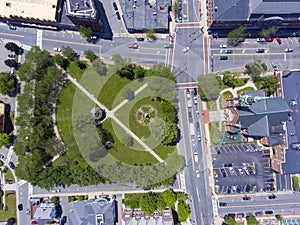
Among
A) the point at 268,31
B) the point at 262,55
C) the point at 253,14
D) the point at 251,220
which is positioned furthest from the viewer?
the point at 262,55

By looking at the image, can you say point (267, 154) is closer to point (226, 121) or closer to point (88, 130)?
point (226, 121)

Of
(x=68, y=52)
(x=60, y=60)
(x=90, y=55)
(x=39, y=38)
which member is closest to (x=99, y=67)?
(x=90, y=55)

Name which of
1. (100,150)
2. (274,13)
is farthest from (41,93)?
(274,13)

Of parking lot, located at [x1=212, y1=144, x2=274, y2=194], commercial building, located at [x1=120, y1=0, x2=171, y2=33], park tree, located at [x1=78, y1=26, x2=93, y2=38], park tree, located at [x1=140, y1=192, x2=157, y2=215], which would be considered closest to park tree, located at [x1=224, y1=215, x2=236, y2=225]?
parking lot, located at [x1=212, y1=144, x2=274, y2=194]

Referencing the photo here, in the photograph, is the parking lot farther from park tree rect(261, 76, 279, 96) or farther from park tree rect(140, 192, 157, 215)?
park tree rect(140, 192, 157, 215)

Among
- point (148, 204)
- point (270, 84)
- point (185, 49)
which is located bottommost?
point (148, 204)

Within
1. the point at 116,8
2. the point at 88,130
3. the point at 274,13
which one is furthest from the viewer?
the point at 116,8

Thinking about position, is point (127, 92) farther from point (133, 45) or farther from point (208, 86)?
point (208, 86)
